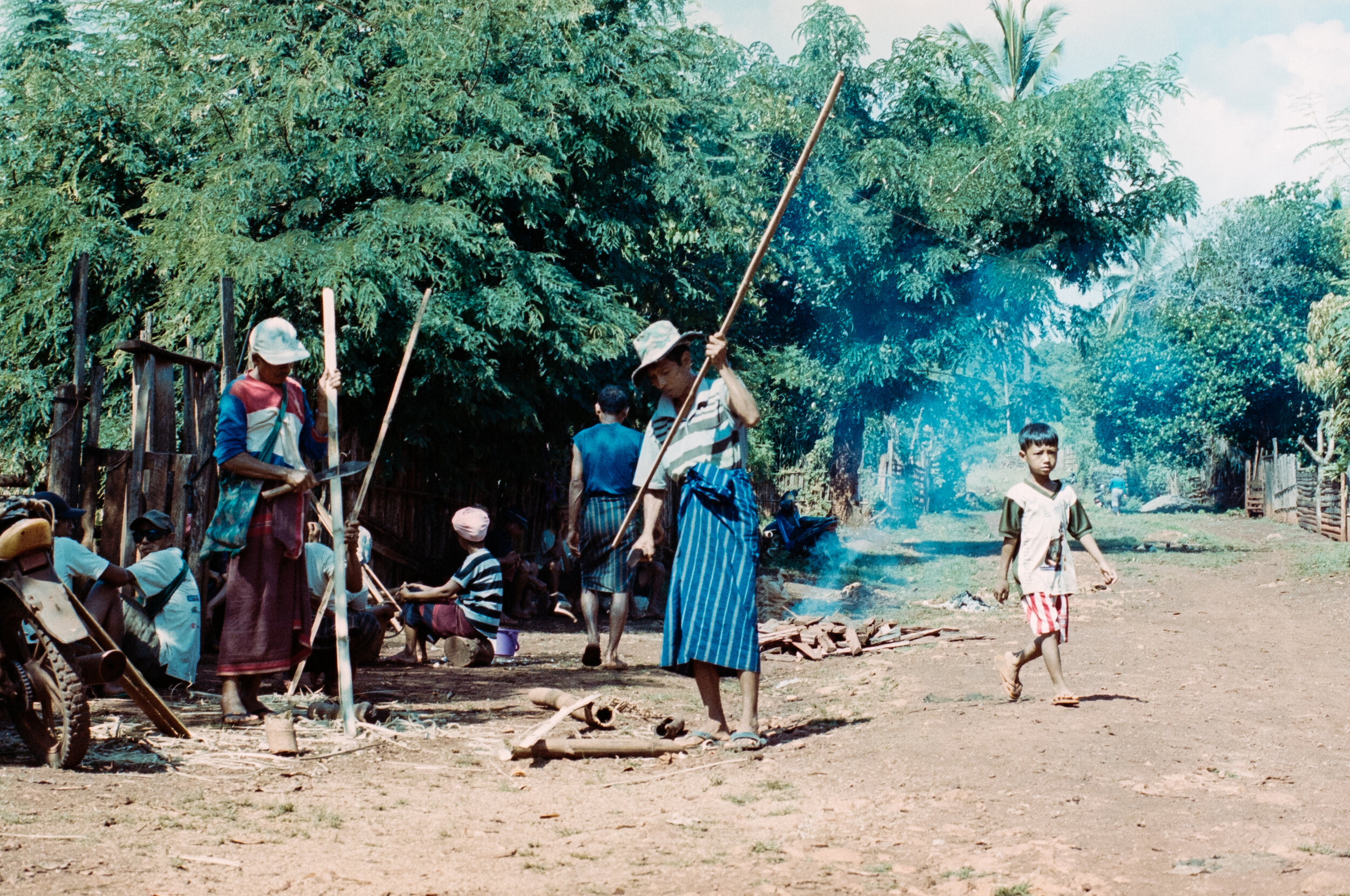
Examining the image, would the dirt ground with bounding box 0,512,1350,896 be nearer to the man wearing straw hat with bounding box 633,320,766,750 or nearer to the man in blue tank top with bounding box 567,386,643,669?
the man wearing straw hat with bounding box 633,320,766,750

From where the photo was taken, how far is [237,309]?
10133 mm

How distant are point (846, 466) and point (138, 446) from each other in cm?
1844

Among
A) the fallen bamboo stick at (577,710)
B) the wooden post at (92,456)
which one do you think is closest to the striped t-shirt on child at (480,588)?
the fallen bamboo stick at (577,710)

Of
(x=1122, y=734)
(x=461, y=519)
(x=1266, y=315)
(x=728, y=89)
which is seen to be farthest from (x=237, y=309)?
(x=1266, y=315)

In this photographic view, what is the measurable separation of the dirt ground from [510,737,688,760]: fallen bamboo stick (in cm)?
5

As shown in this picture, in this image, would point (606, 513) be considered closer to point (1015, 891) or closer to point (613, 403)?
point (613, 403)

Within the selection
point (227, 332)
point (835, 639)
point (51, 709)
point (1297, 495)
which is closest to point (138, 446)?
point (227, 332)

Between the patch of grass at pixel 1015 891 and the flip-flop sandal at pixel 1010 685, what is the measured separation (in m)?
3.30

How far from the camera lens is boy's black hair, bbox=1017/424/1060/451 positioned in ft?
22.0

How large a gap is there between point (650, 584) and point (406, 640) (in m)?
5.09

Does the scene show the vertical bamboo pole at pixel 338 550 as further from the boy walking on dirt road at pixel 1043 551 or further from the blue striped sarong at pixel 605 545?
the boy walking on dirt road at pixel 1043 551

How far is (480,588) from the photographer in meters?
8.37

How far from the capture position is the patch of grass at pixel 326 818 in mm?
4160

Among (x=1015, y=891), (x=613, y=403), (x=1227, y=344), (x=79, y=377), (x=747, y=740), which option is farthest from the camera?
(x=1227, y=344)
